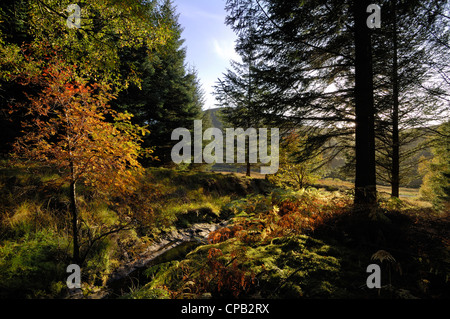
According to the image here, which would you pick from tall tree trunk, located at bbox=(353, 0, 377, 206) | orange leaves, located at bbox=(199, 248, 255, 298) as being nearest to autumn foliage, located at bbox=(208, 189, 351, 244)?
tall tree trunk, located at bbox=(353, 0, 377, 206)

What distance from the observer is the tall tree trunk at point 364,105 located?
3.75m

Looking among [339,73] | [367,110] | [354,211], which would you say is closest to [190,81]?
[339,73]

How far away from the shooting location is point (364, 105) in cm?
380

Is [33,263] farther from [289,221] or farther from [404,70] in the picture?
[404,70]

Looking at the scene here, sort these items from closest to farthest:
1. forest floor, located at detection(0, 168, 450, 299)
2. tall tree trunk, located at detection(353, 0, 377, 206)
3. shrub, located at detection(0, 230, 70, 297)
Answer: forest floor, located at detection(0, 168, 450, 299) → shrub, located at detection(0, 230, 70, 297) → tall tree trunk, located at detection(353, 0, 377, 206)

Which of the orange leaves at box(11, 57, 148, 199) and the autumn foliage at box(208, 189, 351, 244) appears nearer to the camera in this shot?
the orange leaves at box(11, 57, 148, 199)

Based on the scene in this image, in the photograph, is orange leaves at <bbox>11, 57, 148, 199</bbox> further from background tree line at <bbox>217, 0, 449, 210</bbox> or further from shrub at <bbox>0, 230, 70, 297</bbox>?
background tree line at <bbox>217, 0, 449, 210</bbox>

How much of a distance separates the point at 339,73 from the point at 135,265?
7652mm

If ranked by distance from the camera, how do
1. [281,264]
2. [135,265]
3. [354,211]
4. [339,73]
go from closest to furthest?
[281,264]
[354,211]
[135,265]
[339,73]

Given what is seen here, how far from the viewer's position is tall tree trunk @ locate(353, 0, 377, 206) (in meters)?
3.75

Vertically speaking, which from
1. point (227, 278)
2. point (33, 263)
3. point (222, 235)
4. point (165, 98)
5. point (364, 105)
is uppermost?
point (165, 98)

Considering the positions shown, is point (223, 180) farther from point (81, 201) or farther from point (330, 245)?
point (330, 245)

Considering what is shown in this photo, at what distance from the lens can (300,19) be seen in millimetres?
3980

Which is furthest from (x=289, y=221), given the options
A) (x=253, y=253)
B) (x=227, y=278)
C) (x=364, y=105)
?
(x=364, y=105)
